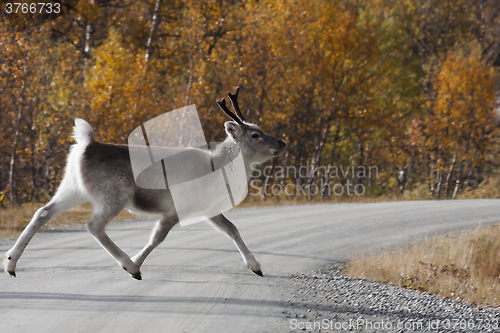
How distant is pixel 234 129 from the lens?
195 inches

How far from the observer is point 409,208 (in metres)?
16.1

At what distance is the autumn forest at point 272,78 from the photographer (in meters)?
16.5

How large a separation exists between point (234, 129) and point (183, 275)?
8.99 ft

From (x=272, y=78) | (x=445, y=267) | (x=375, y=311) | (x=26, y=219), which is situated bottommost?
(x=445, y=267)

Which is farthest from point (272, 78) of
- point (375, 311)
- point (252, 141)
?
point (375, 311)

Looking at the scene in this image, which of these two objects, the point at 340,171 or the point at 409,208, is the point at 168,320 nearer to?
the point at 409,208

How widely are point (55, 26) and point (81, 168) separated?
1914 centimetres

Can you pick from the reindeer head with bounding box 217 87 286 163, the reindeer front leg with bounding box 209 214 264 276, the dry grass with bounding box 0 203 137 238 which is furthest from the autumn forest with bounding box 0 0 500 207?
the reindeer head with bounding box 217 87 286 163

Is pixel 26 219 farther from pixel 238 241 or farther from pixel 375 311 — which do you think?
pixel 375 311

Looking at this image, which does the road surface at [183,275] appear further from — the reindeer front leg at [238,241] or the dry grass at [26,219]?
the dry grass at [26,219]

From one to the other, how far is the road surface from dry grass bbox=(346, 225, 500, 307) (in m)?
0.80

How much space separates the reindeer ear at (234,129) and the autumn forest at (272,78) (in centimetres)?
1118

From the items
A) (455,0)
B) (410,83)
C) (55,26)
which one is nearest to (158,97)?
(55,26)

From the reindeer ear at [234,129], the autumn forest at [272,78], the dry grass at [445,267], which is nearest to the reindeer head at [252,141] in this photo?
the reindeer ear at [234,129]
